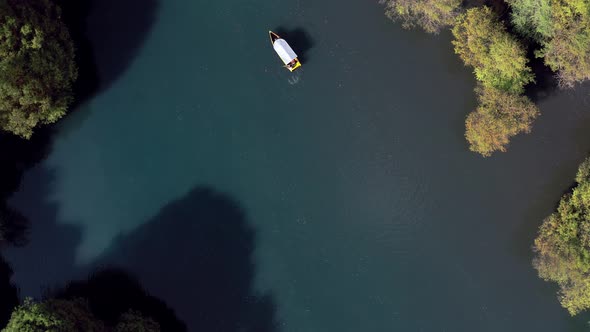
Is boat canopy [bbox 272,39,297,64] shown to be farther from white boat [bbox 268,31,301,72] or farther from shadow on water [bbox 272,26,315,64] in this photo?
shadow on water [bbox 272,26,315,64]

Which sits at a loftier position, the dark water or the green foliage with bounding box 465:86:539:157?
the green foliage with bounding box 465:86:539:157

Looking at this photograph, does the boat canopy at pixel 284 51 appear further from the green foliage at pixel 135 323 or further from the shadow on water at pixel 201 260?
the green foliage at pixel 135 323

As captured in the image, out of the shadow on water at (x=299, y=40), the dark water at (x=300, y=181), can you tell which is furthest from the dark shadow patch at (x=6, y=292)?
the shadow on water at (x=299, y=40)

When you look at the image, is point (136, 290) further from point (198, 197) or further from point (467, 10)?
point (467, 10)

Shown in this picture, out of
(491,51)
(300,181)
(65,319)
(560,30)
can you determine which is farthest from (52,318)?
(560,30)

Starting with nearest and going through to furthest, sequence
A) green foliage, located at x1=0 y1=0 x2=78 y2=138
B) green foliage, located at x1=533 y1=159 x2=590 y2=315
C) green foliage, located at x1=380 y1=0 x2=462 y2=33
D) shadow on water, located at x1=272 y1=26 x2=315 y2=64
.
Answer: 1. green foliage, located at x1=0 y1=0 x2=78 y2=138
2. green foliage, located at x1=533 y1=159 x2=590 y2=315
3. green foliage, located at x1=380 y1=0 x2=462 y2=33
4. shadow on water, located at x1=272 y1=26 x2=315 y2=64

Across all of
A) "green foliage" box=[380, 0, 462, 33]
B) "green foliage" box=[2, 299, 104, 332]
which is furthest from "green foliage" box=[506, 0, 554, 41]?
"green foliage" box=[2, 299, 104, 332]

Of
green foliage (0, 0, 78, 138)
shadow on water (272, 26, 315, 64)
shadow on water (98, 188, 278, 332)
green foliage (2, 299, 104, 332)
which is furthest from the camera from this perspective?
shadow on water (272, 26, 315, 64)

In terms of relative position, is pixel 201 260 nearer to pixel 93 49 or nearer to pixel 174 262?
pixel 174 262
